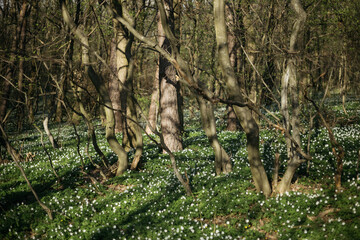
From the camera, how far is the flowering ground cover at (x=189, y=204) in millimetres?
6441

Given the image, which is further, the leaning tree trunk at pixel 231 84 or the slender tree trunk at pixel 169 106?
the slender tree trunk at pixel 169 106

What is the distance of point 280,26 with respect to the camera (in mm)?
10586

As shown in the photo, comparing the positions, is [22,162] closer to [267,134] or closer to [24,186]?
[24,186]

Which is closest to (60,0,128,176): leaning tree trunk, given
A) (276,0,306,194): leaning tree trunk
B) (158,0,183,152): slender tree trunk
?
(158,0,183,152): slender tree trunk

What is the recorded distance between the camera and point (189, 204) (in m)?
7.70

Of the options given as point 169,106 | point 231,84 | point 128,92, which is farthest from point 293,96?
point 169,106

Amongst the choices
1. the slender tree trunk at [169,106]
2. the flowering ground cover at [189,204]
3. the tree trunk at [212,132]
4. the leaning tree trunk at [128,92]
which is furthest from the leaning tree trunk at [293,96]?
the slender tree trunk at [169,106]

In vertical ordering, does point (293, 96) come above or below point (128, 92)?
below

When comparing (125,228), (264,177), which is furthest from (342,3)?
(125,228)

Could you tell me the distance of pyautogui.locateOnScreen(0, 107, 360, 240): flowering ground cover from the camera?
21.1 ft

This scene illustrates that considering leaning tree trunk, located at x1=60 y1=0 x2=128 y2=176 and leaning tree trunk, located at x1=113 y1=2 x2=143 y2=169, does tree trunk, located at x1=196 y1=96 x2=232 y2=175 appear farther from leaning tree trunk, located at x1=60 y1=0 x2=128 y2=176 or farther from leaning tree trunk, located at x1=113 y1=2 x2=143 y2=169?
leaning tree trunk, located at x1=60 y1=0 x2=128 y2=176

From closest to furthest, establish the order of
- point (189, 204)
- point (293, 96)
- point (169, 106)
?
1. point (293, 96)
2. point (189, 204)
3. point (169, 106)

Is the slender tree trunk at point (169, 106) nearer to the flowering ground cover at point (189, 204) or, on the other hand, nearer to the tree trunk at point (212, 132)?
the flowering ground cover at point (189, 204)

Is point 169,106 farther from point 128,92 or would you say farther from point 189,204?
point 189,204
